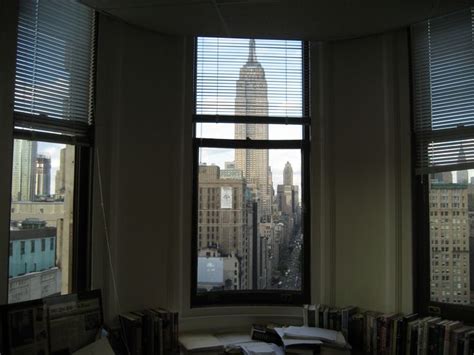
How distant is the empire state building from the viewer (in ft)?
10.7

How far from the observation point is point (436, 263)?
9.29 ft

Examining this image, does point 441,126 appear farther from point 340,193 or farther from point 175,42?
point 175,42

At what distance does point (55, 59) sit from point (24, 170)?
72 centimetres

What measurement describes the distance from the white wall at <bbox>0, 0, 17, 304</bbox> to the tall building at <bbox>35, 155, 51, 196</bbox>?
230 mm

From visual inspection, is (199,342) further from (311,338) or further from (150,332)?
(311,338)

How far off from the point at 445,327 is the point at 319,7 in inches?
82.5

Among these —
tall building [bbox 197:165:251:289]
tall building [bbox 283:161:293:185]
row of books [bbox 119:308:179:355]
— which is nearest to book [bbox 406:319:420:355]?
tall building [bbox 197:165:251:289]

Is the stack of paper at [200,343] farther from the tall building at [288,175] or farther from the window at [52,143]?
the tall building at [288,175]

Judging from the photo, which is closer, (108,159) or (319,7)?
(319,7)

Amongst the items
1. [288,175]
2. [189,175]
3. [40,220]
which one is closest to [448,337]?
[288,175]

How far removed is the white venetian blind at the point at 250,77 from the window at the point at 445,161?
0.91m

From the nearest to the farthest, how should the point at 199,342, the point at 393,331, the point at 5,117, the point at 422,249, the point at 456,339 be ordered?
the point at 5,117 → the point at 456,339 → the point at 393,331 → the point at 199,342 → the point at 422,249

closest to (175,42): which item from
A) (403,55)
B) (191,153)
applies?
(191,153)

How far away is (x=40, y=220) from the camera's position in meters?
2.51
